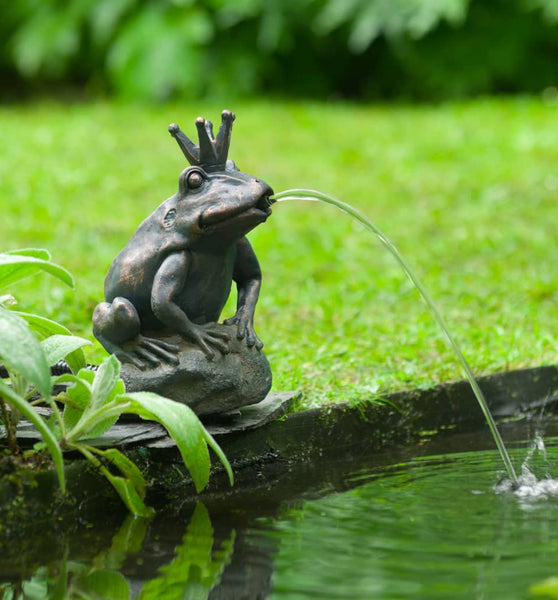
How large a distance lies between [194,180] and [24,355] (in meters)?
0.91

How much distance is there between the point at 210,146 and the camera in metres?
3.57

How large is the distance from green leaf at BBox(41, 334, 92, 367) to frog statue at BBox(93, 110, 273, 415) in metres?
0.21

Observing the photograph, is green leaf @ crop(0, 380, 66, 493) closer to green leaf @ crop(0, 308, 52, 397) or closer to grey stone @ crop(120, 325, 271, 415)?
green leaf @ crop(0, 308, 52, 397)

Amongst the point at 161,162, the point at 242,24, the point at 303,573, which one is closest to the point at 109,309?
the point at 303,573

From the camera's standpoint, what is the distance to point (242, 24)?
1207 centimetres

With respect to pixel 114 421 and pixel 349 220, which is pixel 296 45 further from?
pixel 114 421

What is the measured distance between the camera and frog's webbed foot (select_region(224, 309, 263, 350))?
147 inches

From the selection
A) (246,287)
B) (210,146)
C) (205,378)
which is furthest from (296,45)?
(205,378)

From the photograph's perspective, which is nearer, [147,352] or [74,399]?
[74,399]

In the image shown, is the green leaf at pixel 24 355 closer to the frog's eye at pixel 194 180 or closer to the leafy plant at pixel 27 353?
the leafy plant at pixel 27 353

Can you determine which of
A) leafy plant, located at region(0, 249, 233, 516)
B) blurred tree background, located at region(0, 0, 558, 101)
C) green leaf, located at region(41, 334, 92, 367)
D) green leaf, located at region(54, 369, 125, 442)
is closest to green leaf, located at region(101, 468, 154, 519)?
leafy plant, located at region(0, 249, 233, 516)

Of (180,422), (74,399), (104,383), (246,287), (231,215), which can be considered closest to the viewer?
(180,422)

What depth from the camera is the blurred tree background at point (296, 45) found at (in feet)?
37.0

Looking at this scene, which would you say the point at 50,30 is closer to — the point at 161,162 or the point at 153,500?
the point at 161,162
